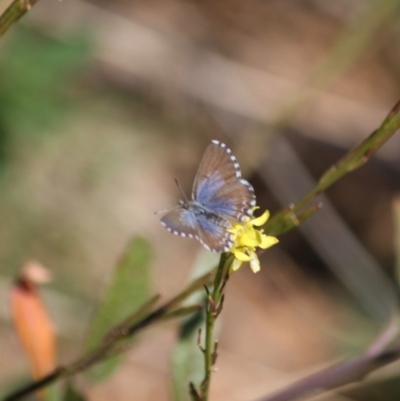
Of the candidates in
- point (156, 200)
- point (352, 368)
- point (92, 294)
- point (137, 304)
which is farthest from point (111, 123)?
point (352, 368)

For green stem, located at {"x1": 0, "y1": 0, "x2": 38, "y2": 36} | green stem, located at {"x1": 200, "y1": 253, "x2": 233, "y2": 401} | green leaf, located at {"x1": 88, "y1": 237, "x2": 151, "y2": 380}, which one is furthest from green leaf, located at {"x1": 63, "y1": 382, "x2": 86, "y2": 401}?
green stem, located at {"x1": 0, "y1": 0, "x2": 38, "y2": 36}

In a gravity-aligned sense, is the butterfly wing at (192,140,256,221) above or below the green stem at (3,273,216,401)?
above

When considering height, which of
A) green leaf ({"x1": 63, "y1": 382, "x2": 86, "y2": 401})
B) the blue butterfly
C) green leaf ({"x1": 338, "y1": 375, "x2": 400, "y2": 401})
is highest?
green leaf ({"x1": 338, "y1": 375, "x2": 400, "y2": 401})

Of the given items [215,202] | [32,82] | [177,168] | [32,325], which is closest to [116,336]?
[215,202]

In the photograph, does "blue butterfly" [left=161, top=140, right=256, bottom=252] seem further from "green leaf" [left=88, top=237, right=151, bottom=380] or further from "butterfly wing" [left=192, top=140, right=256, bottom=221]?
"green leaf" [left=88, top=237, right=151, bottom=380]

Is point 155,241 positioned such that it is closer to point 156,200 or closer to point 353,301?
point 156,200

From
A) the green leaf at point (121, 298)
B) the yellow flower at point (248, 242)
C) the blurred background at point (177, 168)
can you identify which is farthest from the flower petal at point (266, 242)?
the blurred background at point (177, 168)

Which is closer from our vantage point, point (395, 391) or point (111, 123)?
point (395, 391)

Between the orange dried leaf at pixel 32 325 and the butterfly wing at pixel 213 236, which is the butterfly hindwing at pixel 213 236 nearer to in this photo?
the butterfly wing at pixel 213 236
